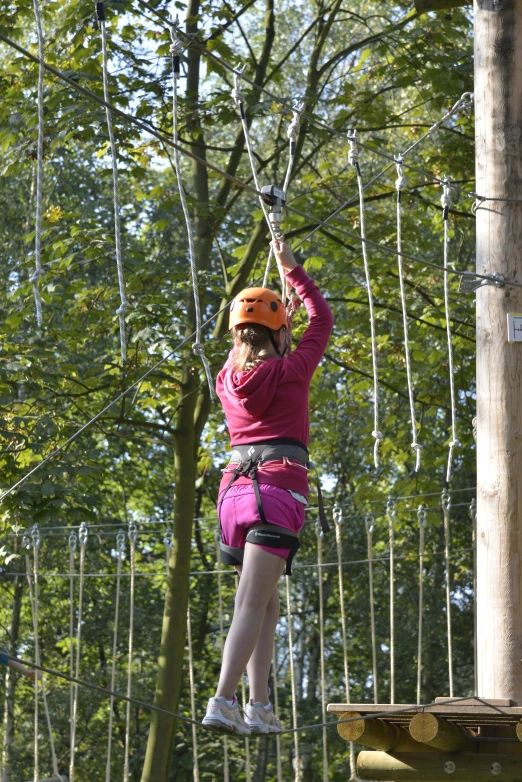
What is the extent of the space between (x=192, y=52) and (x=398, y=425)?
379 cm

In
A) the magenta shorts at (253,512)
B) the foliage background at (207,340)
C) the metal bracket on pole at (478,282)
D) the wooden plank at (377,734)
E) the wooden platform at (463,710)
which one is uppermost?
the foliage background at (207,340)

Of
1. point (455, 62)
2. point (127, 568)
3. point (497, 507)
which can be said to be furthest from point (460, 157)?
point (127, 568)

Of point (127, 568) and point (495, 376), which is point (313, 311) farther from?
point (127, 568)

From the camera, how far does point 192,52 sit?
6.73m

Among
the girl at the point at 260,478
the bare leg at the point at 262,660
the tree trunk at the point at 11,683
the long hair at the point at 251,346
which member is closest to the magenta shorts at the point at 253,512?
the girl at the point at 260,478

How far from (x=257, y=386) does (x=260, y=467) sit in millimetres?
219

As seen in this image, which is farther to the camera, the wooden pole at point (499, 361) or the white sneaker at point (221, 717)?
the wooden pole at point (499, 361)

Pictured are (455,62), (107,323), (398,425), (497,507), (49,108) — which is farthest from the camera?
(398,425)

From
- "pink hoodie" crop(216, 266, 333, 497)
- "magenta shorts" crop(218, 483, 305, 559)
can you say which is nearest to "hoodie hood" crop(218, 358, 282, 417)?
"pink hoodie" crop(216, 266, 333, 497)

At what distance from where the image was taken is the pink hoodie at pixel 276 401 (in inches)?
112

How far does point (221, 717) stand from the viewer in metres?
2.70

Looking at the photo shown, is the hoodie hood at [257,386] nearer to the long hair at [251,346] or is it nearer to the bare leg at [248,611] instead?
the long hair at [251,346]

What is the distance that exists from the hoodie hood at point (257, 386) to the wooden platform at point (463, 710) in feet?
2.94

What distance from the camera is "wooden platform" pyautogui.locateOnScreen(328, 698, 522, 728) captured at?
292 centimetres
